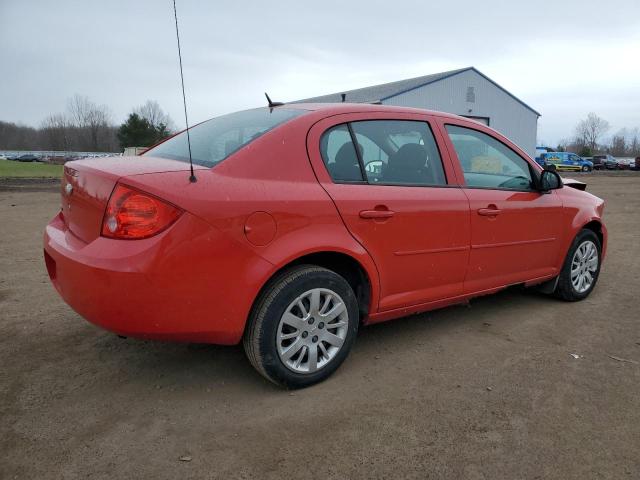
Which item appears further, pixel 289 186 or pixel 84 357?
pixel 84 357

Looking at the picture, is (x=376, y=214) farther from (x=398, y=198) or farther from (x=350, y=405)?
(x=350, y=405)

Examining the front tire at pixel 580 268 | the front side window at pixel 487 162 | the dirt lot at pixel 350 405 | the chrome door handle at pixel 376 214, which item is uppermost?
the front side window at pixel 487 162

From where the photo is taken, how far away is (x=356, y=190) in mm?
2928

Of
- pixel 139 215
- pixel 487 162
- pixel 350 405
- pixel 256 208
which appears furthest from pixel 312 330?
pixel 487 162

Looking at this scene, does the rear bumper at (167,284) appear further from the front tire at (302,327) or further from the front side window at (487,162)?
the front side window at (487,162)

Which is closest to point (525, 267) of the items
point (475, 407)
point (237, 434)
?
point (475, 407)

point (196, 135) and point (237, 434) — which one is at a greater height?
point (196, 135)

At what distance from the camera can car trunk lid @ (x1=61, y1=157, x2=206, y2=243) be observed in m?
2.49

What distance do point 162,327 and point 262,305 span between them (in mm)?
510

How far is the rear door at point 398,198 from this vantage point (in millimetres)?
2912

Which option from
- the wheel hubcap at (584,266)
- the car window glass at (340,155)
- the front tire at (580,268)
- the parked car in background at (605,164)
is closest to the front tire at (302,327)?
the car window glass at (340,155)

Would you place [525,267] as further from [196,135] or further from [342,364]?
[196,135]

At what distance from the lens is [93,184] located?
8.47 ft

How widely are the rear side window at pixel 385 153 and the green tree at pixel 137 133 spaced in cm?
6299
